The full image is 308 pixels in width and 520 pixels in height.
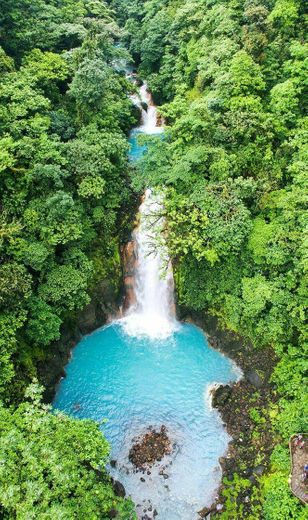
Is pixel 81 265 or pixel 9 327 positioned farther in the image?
pixel 81 265

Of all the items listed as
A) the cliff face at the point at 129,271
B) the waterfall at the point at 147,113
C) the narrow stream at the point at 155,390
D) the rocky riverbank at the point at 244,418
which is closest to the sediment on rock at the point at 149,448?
the narrow stream at the point at 155,390

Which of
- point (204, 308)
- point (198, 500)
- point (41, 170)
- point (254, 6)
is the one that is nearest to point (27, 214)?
point (41, 170)

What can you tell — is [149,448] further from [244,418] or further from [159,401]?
[244,418]

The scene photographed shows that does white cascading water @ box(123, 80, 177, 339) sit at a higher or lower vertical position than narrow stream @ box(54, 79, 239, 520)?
higher

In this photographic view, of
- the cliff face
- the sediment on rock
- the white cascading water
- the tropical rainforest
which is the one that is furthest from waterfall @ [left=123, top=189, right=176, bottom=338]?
the sediment on rock

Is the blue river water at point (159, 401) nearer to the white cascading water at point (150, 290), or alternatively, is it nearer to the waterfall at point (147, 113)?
the white cascading water at point (150, 290)

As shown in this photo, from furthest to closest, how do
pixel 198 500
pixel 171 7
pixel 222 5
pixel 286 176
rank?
pixel 171 7, pixel 222 5, pixel 286 176, pixel 198 500

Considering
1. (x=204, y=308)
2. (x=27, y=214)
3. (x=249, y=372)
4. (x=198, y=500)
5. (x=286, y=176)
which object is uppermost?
(x=27, y=214)

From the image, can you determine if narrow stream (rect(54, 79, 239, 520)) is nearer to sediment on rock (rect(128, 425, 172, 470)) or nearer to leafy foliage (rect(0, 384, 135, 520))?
sediment on rock (rect(128, 425, 172, 470))

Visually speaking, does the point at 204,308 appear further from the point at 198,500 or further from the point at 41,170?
the point at 41,170
